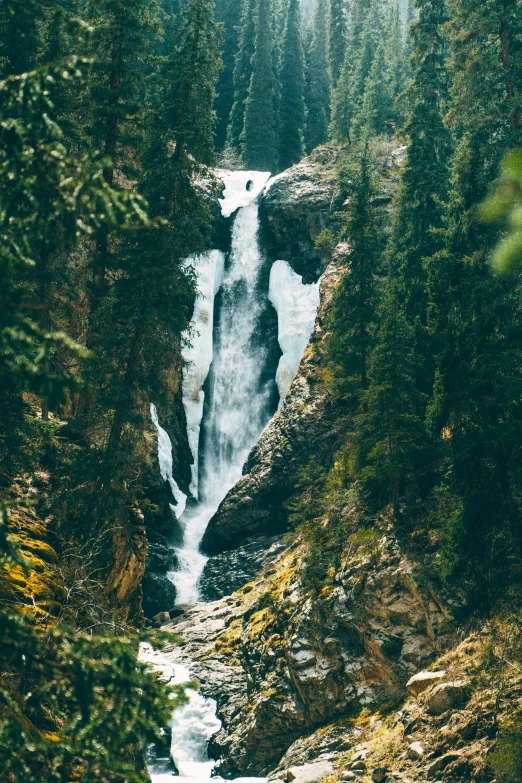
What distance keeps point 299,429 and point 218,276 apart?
13835 millimetres

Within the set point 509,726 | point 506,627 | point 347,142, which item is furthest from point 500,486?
point 347,142

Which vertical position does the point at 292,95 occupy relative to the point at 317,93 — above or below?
below

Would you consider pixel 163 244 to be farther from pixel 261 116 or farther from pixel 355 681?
pixel 261 116

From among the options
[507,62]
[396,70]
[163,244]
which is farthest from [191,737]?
[396,70]

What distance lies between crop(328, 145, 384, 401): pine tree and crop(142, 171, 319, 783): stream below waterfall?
302 inches

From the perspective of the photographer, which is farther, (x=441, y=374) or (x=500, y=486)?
(x=441, y=374)

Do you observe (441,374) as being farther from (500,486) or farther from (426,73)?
(426,73)

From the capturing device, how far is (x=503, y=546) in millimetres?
15859

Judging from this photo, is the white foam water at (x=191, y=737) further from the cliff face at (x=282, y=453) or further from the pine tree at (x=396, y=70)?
the pine tree at (x=396, y=70)

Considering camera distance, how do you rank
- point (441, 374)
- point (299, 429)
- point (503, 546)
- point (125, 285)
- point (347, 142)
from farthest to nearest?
point (347, 142)
point (299, 429)
point (125, 285)
point (441, 374)
point (503, 546)

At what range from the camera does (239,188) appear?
47.1m

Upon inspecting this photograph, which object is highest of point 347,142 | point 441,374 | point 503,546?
point 347,142

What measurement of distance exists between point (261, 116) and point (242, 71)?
933cm

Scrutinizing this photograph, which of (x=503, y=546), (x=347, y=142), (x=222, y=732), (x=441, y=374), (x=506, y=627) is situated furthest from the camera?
(x=347, y=142)
